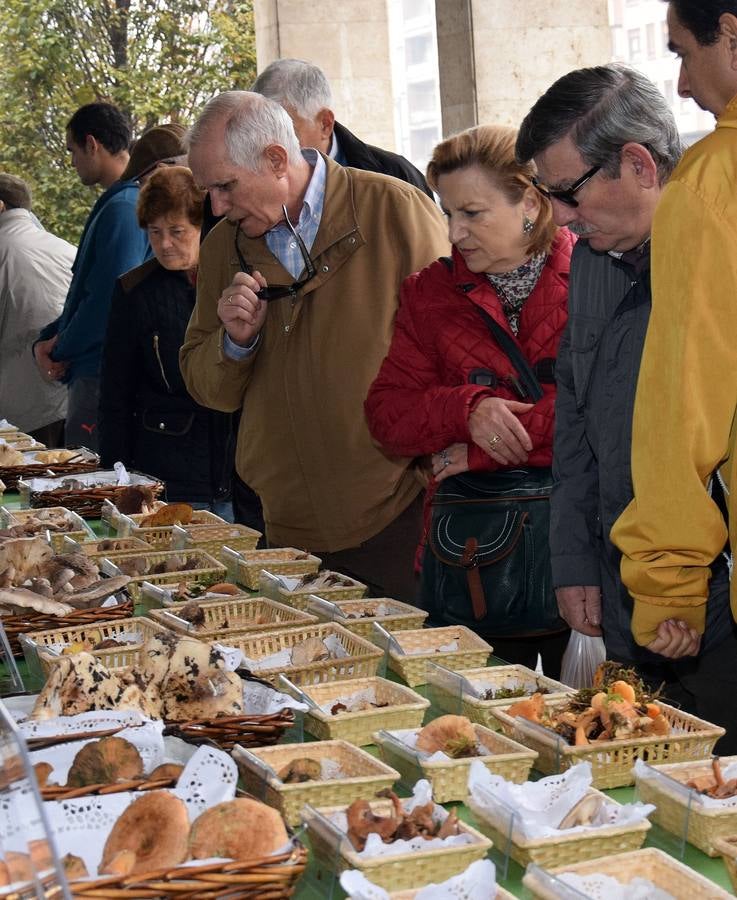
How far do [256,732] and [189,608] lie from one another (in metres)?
0.73

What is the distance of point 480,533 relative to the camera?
3061mm

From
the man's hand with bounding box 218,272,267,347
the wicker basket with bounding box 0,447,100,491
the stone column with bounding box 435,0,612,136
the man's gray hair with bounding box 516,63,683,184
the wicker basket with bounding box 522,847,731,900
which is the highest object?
the stone column with bounding box 435,0,612,136

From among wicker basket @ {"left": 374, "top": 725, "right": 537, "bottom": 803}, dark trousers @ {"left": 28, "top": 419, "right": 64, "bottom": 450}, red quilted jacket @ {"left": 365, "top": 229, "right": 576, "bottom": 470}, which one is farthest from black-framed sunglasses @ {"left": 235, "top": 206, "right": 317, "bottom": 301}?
dark trousers @ {"left": 28, "top": 419, "right": 64, "bottom": 450}

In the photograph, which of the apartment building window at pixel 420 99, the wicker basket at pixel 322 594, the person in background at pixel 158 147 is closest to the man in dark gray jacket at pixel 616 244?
the wicker basket at pixel 322 594

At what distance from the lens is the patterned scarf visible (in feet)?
10.1

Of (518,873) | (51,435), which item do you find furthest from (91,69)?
(518,873)

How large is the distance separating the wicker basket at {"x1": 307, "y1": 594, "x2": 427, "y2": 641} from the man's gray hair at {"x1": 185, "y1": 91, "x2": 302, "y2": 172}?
1.28 meters

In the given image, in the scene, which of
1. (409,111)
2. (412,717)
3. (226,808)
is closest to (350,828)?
(226,808)

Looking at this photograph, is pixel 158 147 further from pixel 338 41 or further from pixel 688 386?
pixel 688 386

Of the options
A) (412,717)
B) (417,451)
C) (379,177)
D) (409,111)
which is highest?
(409,111)

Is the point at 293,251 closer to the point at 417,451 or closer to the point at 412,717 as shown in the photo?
the point at 417,451

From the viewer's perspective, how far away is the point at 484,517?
121 inches

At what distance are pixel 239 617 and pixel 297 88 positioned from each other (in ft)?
6.90

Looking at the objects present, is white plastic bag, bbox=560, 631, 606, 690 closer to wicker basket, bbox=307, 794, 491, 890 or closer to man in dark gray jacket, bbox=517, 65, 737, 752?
man in dark gray jacket, bbox=517, 65, 737, 752
